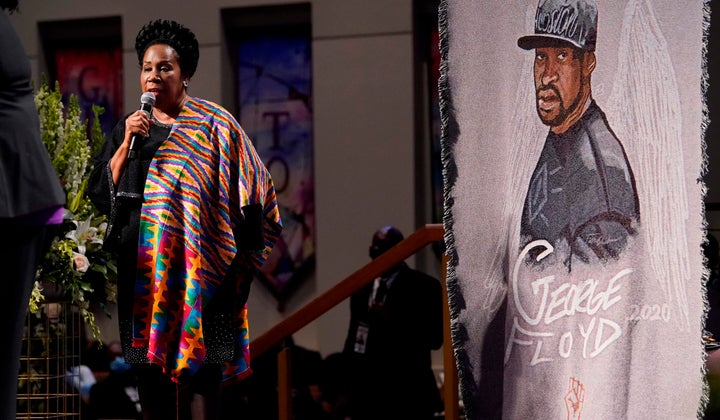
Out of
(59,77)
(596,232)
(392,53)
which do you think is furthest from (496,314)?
(59,77)

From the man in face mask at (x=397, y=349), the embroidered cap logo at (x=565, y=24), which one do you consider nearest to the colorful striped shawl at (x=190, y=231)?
the embroidered cap logo at (x=565, y=24)

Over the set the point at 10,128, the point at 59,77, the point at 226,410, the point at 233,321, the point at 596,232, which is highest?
the point at 59,77

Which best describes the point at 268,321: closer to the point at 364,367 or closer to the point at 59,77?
the point at 59,77

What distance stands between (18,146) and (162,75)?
41.7 inches

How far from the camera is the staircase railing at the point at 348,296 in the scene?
340 centimetres

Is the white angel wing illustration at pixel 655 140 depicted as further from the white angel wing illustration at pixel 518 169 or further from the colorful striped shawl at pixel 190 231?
the colorful striped shawl at pixel 190 231

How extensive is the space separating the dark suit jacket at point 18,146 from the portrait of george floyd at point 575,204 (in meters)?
1.22

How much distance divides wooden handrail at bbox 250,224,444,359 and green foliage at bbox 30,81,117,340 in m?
0.58

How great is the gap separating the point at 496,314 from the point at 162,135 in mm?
940

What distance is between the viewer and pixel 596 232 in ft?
9.21

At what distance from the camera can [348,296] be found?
12.3ft

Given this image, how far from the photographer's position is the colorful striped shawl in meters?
2.83

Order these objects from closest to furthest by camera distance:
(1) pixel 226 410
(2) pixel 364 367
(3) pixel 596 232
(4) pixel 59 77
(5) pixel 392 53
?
(3) pixel 596 232 < (2) pixel 364 367 < (1) pixel 226 410 < (5) pixel 392 53 < (4) pixel 59 77

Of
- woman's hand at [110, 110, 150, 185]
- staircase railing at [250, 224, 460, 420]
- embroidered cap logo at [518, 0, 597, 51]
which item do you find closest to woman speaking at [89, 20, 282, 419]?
woman's hand at [110, 110, 150, 185]
